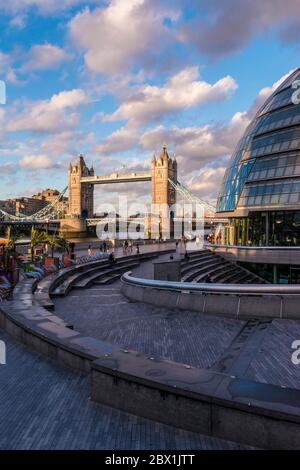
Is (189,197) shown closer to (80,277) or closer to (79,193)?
(79,193)

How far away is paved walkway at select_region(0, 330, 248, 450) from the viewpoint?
5.69 metres

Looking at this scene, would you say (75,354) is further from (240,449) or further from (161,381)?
(240,449)

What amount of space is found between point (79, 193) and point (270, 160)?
445 feet

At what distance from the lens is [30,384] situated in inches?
310

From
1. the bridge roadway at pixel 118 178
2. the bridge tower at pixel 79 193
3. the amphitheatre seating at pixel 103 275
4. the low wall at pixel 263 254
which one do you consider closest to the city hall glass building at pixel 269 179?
the low wall at pixel 263 254

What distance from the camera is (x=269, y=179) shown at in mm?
33938

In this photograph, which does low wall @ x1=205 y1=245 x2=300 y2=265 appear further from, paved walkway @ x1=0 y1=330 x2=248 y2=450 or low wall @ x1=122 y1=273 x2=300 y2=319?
paved walkway @ x1=0 y1=330 x2=248 y2=450

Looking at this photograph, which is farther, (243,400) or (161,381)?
(161,381)

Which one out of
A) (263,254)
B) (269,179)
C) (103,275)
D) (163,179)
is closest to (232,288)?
(103,275)

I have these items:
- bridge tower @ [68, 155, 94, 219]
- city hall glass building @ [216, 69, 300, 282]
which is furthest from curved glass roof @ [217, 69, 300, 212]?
bridge tower @ [68, 155, 94, 219]

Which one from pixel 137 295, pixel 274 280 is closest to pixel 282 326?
pixel 137 295

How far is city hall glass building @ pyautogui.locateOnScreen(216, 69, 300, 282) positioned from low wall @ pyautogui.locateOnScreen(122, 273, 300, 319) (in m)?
17.9
